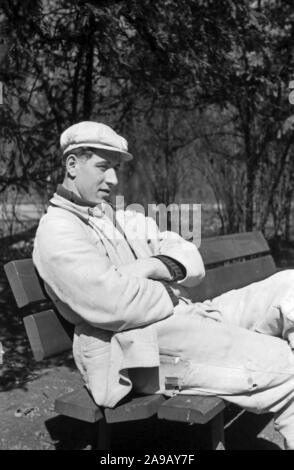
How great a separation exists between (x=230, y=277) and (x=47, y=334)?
1632 mm

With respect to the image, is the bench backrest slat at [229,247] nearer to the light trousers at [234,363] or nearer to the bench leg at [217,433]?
the light trousers at [234,363]

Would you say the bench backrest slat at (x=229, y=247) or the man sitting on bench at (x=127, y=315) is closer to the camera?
the man sitting on bench at (x=127, y=315)

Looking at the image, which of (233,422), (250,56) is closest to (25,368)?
(233,422)

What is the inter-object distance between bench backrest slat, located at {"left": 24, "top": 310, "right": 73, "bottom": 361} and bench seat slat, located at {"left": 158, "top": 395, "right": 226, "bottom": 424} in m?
0.57

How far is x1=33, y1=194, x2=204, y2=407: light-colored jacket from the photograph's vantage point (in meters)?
2.54

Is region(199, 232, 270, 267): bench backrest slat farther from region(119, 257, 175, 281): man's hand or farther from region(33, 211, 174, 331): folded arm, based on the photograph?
region(33, 211, 174, 331): folded arm

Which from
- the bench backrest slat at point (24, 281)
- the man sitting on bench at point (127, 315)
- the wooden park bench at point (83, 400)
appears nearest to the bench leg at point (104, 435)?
the wooden park bench at point (83, 400)

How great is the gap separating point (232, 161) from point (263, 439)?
14.0 feet

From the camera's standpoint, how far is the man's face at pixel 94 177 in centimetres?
287

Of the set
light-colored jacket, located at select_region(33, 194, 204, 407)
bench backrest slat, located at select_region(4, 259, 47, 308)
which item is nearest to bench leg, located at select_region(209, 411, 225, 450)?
light-colored jacket, located at select_region(33, 194, 204, 407)

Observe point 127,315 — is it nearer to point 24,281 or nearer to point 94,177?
point 24,281

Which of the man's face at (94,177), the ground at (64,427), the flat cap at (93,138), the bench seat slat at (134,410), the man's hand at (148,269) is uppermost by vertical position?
the flat cap at (93,138)

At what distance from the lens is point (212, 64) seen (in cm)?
478

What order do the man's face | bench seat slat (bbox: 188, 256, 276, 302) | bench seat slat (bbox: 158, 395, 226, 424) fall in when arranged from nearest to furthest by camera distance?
1. bench seat slat (bbox: 158, 395, 226, 424)
2. the man's face
3. bench seat slat (bbox: 188, 256, 276, 302)
